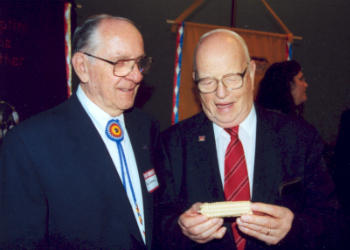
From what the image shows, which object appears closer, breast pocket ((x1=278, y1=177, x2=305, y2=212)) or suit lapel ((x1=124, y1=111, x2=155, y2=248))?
breast pocket ((x1=278, y1=177, x2=305, y2=212))

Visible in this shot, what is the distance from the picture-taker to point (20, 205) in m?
1.44

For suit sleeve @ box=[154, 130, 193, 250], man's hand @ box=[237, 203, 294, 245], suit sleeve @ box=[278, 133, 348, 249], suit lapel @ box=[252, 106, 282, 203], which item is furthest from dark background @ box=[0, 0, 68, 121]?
suit sleeve @ box=[278, 133, 348, 249]

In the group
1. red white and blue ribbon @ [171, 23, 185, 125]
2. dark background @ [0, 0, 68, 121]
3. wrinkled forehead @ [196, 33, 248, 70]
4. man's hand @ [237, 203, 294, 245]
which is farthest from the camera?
red white and blue ribbon @ [171, 23, 185, 125]

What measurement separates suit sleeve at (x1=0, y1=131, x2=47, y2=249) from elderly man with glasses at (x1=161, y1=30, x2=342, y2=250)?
864 mm

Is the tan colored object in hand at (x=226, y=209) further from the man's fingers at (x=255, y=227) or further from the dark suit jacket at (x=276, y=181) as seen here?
the dark suit jacket at (x=276, y=181)

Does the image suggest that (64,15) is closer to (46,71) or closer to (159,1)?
(46,71)

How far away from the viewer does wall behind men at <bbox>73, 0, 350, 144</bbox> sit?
503 centimetres

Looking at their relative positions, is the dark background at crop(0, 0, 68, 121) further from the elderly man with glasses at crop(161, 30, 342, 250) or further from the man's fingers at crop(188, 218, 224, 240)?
the man's fingers at crop(188, 218, 224, 240)

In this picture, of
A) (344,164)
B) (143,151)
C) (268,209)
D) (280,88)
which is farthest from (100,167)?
(280,88)

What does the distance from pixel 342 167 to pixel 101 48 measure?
2.77 metres

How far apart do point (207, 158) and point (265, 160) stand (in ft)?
1.41

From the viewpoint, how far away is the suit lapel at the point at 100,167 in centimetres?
160

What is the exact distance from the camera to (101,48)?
6.00 ft

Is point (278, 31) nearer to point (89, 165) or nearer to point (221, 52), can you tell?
point (221, 52)
